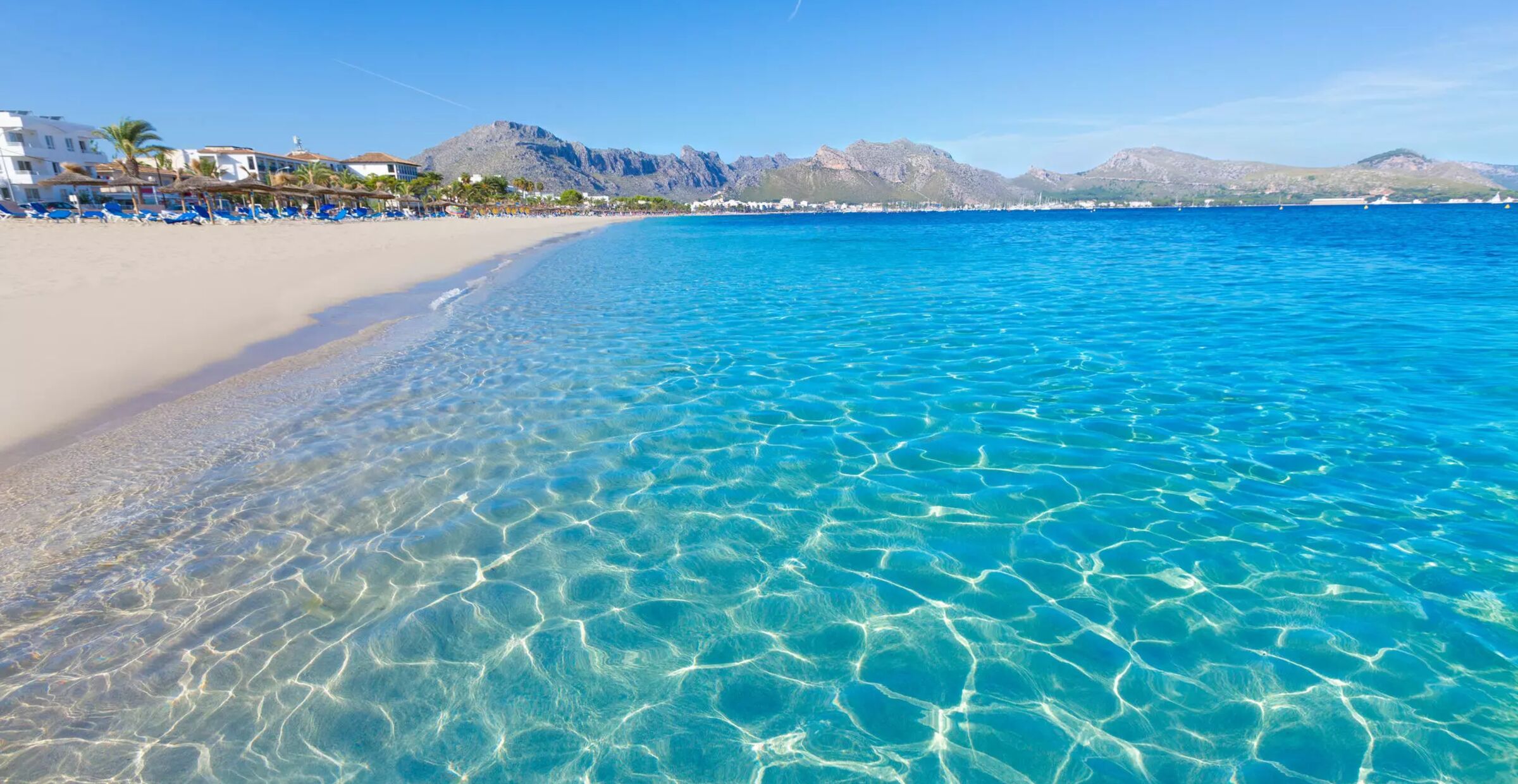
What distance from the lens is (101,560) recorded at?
6020mm

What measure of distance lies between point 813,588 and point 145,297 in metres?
20.8

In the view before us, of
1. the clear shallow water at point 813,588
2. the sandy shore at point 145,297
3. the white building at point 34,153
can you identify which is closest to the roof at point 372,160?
the white building at point 34,153

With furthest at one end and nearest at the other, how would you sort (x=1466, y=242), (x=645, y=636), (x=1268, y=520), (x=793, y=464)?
(x=1466, y=242), (x=793, y=464), (x=1268, y=520), (x=645, y=636)

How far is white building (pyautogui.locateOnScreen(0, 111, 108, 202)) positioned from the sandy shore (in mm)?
30407

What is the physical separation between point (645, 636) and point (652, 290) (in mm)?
20340

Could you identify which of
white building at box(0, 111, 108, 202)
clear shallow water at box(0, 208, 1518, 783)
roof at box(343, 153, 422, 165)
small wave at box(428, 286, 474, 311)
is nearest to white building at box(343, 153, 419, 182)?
roof at box(343, 153, 422, 165)

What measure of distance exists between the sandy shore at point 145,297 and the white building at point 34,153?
30.4 meters

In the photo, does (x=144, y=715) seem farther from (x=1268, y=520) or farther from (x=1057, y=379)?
(x=1057, y=379)

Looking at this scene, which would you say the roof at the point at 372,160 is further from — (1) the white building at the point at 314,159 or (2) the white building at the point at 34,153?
(2) the white building at the point at 34,153

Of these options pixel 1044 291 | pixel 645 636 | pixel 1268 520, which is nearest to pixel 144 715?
pixel 645 636

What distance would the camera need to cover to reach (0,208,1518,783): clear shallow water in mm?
4117

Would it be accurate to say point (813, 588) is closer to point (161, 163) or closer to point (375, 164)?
point (161, 163)

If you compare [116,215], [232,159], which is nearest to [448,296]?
[116,215]

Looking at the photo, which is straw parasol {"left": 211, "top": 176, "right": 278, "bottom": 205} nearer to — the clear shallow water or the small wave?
the small wave
